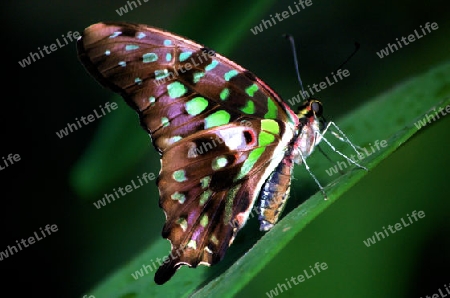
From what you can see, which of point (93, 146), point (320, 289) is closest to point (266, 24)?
point (93, 146)

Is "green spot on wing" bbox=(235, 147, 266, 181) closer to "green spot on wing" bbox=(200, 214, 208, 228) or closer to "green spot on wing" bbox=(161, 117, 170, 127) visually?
"green spot on wing" bbox=(200, 214, 208, 228)

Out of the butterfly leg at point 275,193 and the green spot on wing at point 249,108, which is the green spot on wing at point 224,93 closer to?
the green spot on wing at point 249,108

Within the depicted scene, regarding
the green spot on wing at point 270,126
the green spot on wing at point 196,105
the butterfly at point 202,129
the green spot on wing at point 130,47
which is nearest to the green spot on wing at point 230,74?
the butterfly at point 202,129

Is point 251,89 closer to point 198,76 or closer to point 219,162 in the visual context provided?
point 198,76

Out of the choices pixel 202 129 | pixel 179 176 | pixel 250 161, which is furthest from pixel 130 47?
pixel 250 161

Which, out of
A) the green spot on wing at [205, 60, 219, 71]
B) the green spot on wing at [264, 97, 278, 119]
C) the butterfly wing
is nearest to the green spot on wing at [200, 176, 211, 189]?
the butterfly wing

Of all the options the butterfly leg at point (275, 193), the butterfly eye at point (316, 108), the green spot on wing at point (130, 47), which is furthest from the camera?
the butterfly eye at point (316, 108)

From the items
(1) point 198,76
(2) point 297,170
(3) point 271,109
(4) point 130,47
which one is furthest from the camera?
(2) point 297,170

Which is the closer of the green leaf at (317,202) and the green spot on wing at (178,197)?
the green leaf at (317,202)
